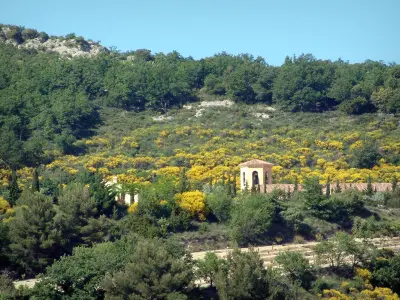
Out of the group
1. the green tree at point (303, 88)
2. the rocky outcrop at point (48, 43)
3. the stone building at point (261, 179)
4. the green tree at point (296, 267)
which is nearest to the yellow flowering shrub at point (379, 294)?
the green tree at point (296, 267)

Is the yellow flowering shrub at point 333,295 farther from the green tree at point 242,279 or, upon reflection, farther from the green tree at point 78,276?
the green tree at point 78,276

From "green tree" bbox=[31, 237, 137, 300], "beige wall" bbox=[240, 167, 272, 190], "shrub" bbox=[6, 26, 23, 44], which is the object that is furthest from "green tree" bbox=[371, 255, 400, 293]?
"shrub" bbox=[6, 26, 23, 44]

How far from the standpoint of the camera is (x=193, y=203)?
4703 centimetres

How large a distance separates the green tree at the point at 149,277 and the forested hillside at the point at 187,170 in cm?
6

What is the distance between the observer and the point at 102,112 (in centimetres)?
7994

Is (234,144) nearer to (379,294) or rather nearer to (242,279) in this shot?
(379,294)

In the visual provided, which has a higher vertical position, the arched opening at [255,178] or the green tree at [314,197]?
the arched opening at [255,178]

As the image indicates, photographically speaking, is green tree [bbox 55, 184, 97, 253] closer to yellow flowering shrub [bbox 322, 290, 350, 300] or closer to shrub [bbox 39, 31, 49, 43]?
yellow flowering shrub [bbox 322, 290, 350, 300]

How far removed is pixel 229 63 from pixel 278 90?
1345 cm

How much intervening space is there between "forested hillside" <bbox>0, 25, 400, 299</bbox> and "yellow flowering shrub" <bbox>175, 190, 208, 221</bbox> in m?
0.11

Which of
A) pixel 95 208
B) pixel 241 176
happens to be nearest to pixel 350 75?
pixel 241 176

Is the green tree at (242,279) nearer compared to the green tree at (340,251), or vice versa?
the green tree at (242,279)

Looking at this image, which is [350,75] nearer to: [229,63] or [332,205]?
[229,63]

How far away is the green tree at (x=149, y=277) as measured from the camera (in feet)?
110
